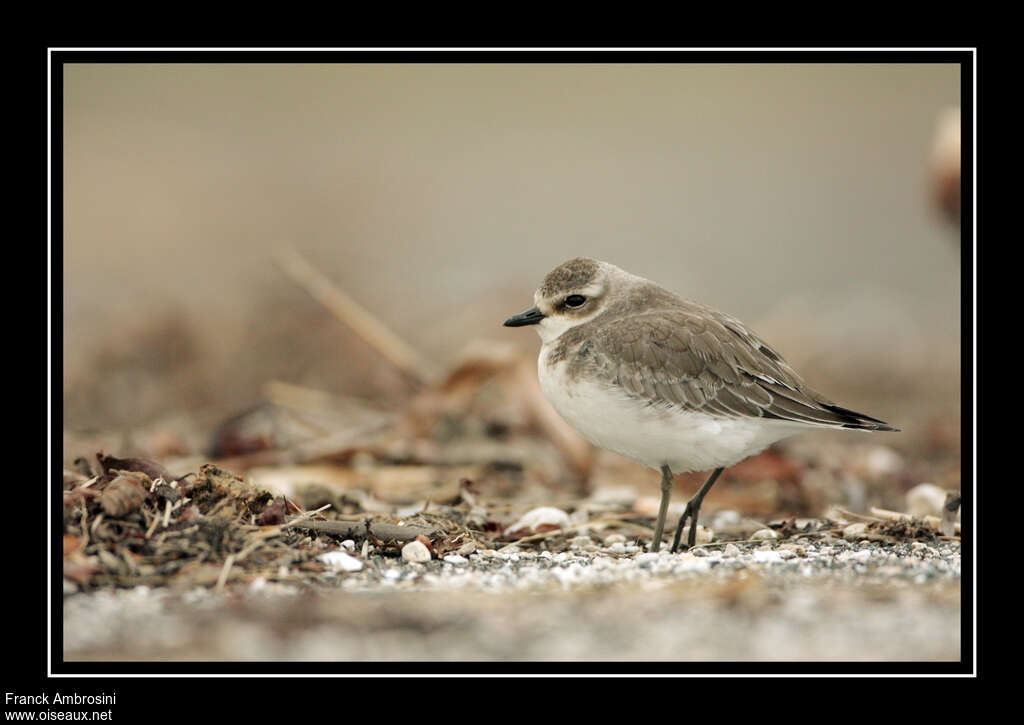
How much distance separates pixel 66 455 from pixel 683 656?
5.37 meters

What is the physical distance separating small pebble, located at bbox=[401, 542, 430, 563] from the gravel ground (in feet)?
0.79

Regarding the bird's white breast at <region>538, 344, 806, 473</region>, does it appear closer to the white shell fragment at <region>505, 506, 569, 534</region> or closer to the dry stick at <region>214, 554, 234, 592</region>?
the white shell fragment at <region>505, 506, 569, 534</region>

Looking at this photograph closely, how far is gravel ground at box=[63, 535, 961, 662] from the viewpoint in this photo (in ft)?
11.0

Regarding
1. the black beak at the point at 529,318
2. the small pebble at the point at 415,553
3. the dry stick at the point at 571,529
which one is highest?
the black beak at the point at 529,318

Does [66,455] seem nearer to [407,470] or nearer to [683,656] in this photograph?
[407,470]

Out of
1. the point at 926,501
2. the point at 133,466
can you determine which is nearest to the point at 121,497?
the point at 133,466

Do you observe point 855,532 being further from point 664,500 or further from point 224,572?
point 224,572

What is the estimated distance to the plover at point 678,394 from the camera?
4910 millimetres

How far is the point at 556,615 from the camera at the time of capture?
3.59 metres

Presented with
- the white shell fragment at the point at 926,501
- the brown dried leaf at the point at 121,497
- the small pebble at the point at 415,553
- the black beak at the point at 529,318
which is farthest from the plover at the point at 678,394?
the brown dried leaf at the point at 121,497

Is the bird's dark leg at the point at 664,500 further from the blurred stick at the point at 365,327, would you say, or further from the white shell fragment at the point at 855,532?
the blurred stick at the point at 365,327

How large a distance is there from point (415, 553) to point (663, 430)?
1.31 metres

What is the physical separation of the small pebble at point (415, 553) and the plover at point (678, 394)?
3.45ft

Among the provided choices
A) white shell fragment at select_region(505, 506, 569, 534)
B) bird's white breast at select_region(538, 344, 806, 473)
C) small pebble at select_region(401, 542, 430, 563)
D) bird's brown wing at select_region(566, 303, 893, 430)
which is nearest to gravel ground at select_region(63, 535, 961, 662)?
small pebble at select_region(401, 542, 430, 563)
